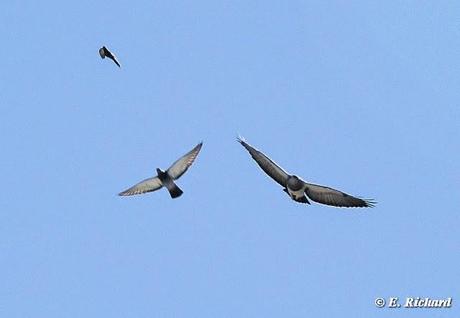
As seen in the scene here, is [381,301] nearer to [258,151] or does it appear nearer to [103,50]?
[258,151]

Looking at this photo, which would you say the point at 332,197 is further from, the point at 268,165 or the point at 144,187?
the point at 144,187

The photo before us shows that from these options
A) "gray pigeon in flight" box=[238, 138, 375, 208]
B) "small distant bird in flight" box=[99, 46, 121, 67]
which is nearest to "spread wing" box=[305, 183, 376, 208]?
"gray pigeon in flight" box=[238, 138, 375, 208]

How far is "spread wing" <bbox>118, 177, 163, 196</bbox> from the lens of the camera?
46562 mm

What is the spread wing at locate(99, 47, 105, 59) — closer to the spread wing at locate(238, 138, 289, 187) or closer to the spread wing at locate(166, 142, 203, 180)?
the spread wing at locate(166, 142, 203, 180)

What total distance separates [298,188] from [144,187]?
6.85m

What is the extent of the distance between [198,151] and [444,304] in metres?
10.6

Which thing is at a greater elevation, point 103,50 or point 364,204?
point 103,50

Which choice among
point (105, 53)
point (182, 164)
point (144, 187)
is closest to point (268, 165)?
point (182, 164)

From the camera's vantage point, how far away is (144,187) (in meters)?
46.9

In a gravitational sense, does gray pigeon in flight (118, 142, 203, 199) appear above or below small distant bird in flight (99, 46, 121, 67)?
below

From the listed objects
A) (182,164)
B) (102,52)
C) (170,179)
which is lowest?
(170,179)

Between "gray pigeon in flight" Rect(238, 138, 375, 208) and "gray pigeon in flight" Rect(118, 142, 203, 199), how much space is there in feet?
10.4

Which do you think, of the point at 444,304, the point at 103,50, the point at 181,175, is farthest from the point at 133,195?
the point at 444,304

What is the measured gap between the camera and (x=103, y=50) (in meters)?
47.6
